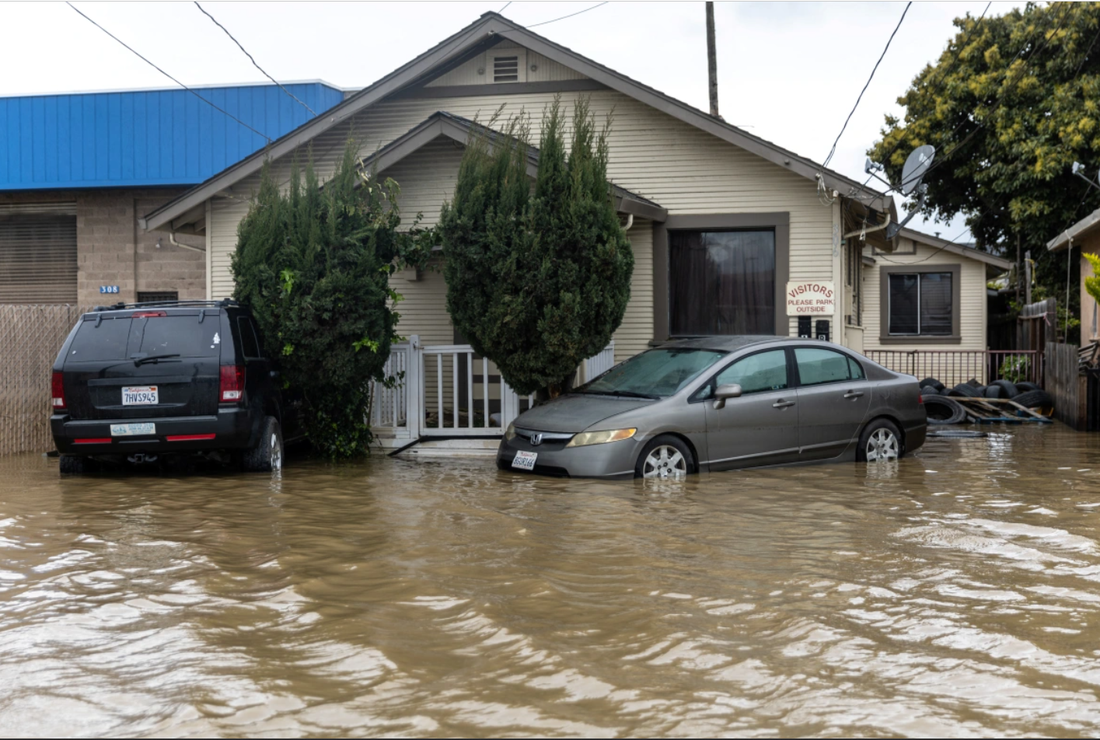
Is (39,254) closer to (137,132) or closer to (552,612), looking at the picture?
(137,132)

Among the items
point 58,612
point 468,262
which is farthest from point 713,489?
point 58,612

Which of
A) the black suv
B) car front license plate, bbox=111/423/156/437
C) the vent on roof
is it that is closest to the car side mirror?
the black suv

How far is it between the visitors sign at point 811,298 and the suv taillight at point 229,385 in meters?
7.44

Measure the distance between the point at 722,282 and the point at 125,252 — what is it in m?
12.7

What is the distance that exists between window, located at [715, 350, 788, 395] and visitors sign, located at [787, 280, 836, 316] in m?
3.38

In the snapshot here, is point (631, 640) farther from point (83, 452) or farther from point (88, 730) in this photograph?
point (83, 452)

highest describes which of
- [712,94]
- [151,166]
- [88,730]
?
[712,94]

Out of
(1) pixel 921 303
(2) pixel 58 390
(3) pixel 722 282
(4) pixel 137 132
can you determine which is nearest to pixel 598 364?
(3) pixel 722 282

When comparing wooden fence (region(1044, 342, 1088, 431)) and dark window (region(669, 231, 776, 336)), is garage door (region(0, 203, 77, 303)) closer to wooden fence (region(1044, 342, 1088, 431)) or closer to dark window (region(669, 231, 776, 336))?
dark window (region(669, 231, 776, 336))

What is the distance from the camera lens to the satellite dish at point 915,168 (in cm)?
1584

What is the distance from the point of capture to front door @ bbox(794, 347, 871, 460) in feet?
36.8

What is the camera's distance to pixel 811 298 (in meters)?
14.5

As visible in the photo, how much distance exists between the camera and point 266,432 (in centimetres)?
1117

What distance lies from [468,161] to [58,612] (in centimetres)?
790
